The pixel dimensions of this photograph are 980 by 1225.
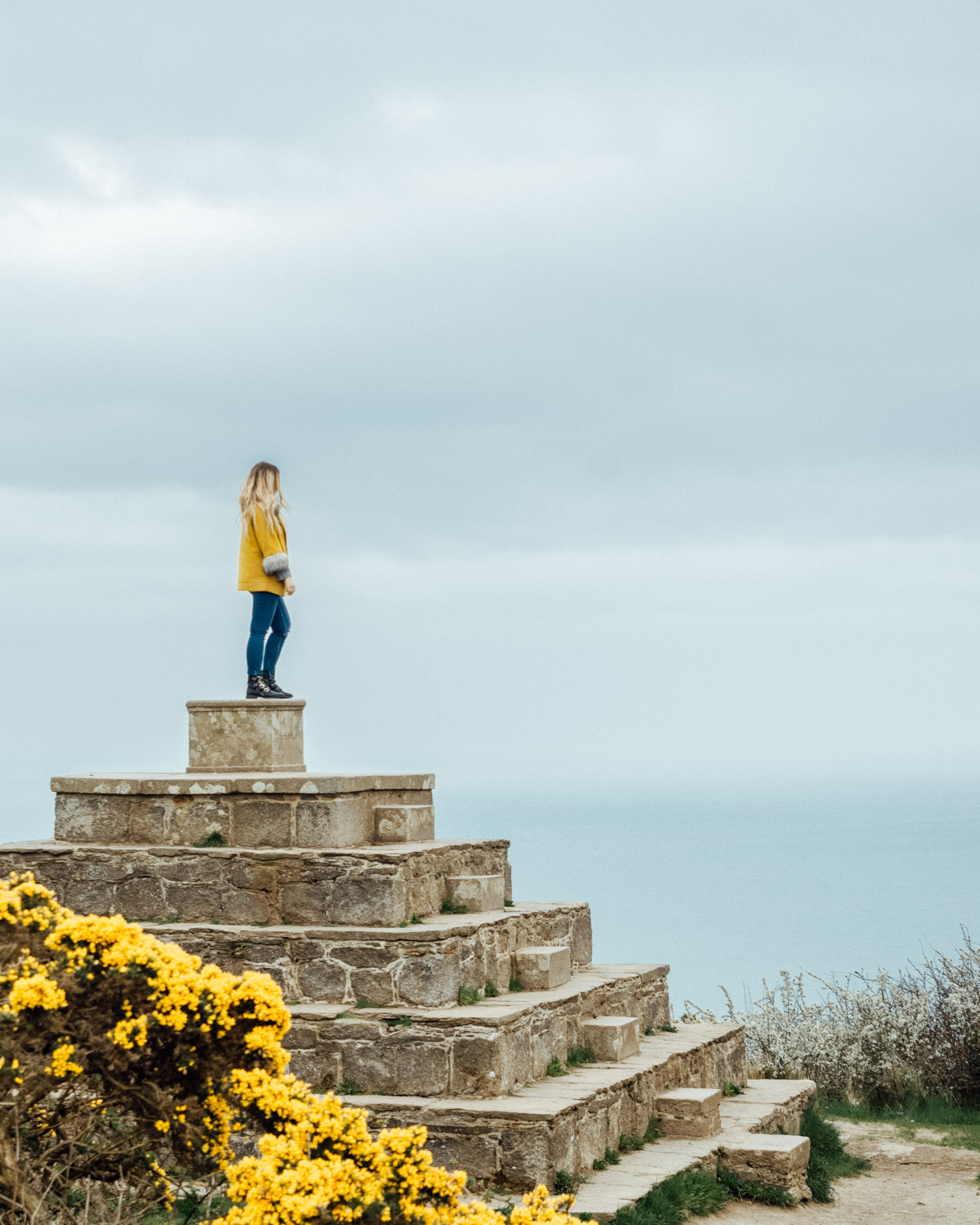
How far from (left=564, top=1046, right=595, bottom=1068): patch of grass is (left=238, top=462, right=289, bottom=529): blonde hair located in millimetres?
4520

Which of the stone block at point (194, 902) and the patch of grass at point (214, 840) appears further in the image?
the patch of grass at point (214, 840)

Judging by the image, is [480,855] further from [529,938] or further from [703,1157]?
[703,1157]

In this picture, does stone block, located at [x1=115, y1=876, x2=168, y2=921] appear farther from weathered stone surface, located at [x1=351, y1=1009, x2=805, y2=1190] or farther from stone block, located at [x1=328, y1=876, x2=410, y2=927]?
weathered stone surface, located at [x1=351, y1=1009, x2=805, y2=1190]

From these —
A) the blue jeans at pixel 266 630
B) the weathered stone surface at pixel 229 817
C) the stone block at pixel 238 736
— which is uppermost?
the blue jeans at pixel 266 630

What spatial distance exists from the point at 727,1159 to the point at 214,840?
4.22 metres

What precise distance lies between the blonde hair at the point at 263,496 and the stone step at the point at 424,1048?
12.5 feet

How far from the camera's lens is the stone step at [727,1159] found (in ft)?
27.3

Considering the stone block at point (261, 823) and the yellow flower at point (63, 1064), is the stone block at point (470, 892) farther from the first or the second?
the yellow flower at point (63, 1064)

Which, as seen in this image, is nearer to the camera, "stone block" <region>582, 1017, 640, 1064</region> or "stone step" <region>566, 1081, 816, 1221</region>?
"stone step" <region>566, 1081, 816, 1221</region>

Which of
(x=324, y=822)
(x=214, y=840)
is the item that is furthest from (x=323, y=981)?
(x=214, y=840)

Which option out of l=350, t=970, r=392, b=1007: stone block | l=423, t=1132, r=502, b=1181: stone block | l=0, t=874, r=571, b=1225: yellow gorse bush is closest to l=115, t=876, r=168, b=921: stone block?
l=350, t=970, r=392, b=1007: stone block

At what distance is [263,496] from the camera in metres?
10.8

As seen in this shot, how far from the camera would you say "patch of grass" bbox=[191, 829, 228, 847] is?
9.70m

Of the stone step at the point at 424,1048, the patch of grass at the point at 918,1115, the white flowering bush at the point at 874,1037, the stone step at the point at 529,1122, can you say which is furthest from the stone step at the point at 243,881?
the patch of grass at the point at 918,1115
